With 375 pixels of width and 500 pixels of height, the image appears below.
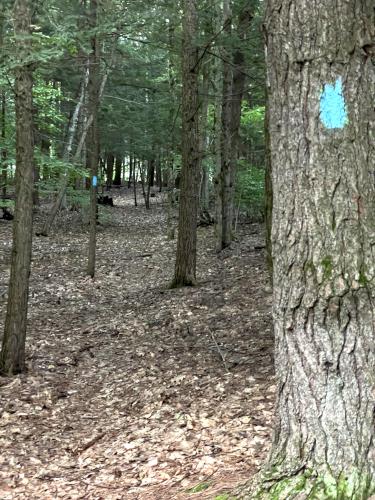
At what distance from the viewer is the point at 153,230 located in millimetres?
21266

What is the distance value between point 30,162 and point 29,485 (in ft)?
13.5

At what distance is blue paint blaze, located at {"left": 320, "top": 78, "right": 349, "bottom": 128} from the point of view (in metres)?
2.28

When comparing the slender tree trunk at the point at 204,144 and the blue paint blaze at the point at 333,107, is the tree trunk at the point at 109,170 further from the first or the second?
the blue paint blaze at the point at 333,107

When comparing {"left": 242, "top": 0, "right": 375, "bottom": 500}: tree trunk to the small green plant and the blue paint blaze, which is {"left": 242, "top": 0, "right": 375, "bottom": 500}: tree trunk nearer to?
the blue paint blaze

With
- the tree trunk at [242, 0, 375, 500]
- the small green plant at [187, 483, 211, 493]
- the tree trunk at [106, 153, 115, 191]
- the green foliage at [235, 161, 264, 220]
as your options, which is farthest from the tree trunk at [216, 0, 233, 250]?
the tree trunk at [106, 153, 115, 191]

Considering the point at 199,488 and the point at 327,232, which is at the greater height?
the point at 327,232

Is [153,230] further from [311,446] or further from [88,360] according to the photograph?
[311,446]

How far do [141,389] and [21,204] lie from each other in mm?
2970

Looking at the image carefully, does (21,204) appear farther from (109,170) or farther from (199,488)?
(109,170)

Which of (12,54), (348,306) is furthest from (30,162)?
(348,306)

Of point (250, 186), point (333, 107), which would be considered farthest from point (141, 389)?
point (250, 186)

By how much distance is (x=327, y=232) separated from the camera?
7.63 ft

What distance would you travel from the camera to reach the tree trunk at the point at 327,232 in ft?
7.47

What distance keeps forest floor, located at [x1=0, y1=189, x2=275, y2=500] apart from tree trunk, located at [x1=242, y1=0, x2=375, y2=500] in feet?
3.85
